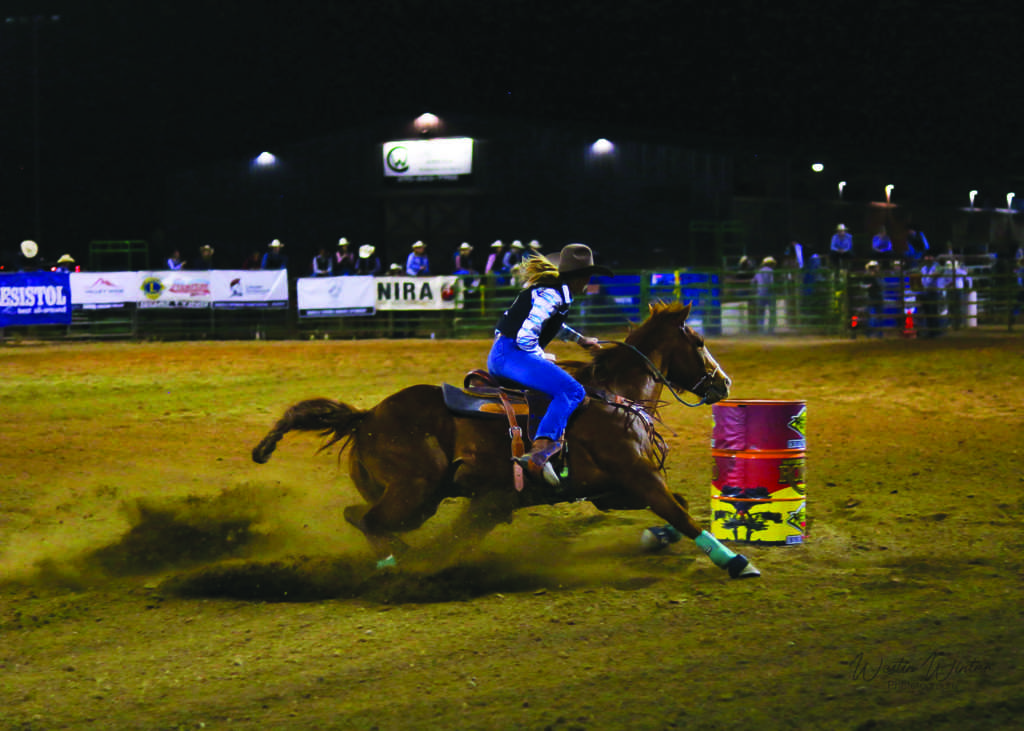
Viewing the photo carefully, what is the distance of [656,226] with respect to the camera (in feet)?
109

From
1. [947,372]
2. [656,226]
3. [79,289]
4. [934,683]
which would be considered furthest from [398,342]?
[934,683]

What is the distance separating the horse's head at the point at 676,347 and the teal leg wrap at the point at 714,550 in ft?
3.58

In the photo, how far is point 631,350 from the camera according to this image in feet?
22.3

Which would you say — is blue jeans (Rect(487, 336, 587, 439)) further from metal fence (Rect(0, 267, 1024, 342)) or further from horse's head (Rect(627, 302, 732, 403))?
metal fence (Rect(0, 267, 1024, 342))

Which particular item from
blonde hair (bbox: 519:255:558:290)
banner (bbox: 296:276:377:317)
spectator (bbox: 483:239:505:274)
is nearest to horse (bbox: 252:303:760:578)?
blonde hair (bbox: 519:255:558:290)

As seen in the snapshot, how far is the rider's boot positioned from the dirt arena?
0.60 meters

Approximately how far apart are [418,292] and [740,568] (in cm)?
1870

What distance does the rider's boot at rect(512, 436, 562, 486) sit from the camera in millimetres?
6188

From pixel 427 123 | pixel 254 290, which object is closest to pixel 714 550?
pixel 254 290

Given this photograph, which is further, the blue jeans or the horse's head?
the horse's head

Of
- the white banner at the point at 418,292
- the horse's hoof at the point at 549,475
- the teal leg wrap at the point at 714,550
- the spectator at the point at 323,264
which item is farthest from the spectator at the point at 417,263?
the teal leg wrap at the point at 714,550

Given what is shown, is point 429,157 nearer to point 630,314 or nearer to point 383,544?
point 630,314

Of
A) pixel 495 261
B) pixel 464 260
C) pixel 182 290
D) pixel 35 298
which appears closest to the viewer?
pixel 35 298
